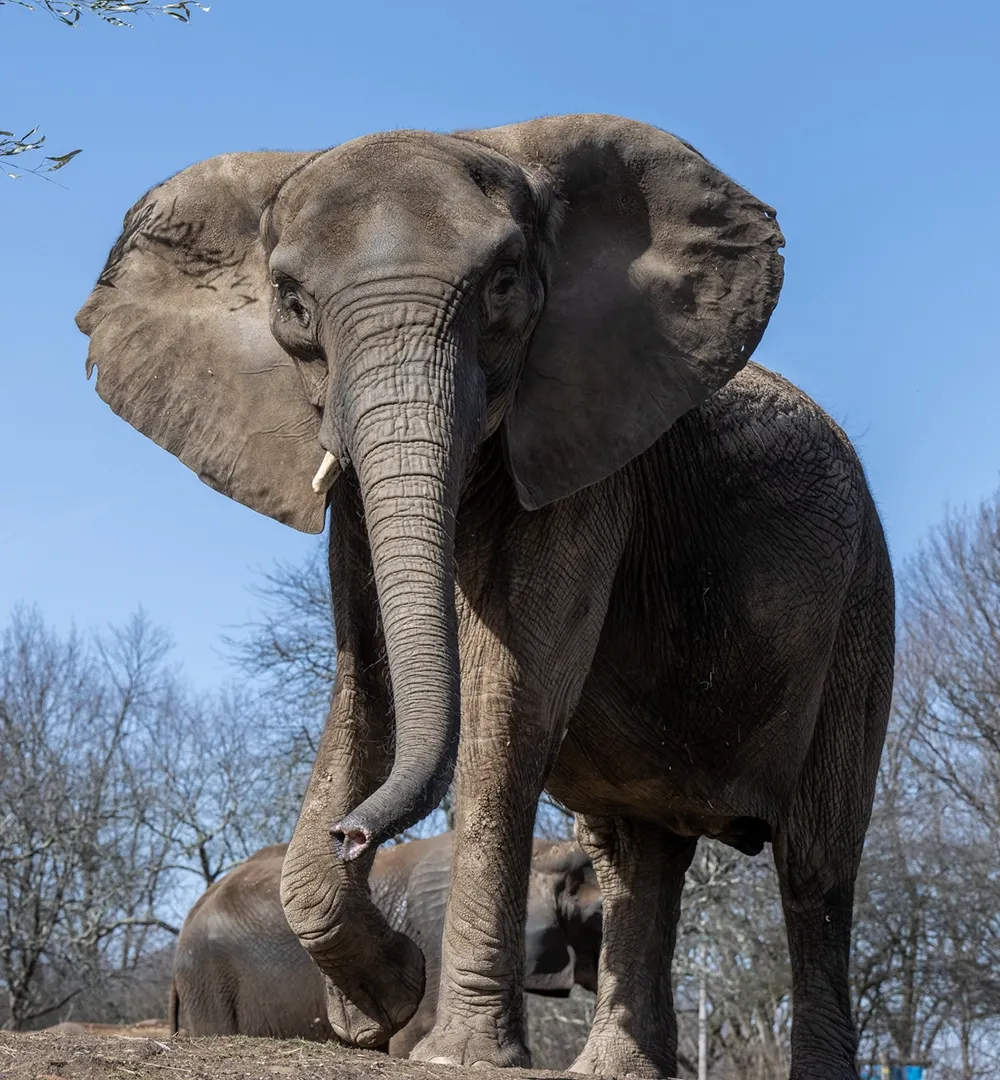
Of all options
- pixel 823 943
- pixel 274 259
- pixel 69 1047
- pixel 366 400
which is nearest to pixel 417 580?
pixel 366 400

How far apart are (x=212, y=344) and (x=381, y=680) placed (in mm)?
1315

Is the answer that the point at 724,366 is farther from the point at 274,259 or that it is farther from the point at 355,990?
the point at 355,990

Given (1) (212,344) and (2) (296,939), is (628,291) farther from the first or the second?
(2) (296,939)

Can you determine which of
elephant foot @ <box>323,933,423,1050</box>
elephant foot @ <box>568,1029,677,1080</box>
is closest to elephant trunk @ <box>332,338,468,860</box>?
elephant foot @ <box>323,933,423,1050</box>

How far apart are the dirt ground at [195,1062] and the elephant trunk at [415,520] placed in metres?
0.78

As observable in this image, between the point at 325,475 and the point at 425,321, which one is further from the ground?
the point at 425,321

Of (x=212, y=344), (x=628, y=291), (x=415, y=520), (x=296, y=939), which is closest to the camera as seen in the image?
(x=415, y=520)

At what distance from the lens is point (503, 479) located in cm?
594

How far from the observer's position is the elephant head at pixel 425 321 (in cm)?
516

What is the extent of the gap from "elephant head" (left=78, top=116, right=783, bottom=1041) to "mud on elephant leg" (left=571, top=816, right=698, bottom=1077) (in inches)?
89.3

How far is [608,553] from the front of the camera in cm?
629

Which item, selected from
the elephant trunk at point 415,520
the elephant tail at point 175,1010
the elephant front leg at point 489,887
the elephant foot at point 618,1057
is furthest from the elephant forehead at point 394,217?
the elephant tail at point 175,1010

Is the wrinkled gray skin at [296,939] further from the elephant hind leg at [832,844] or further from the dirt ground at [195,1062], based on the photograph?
the dirt ground at [195,1062]

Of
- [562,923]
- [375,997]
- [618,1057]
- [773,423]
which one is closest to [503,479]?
[375,997]
